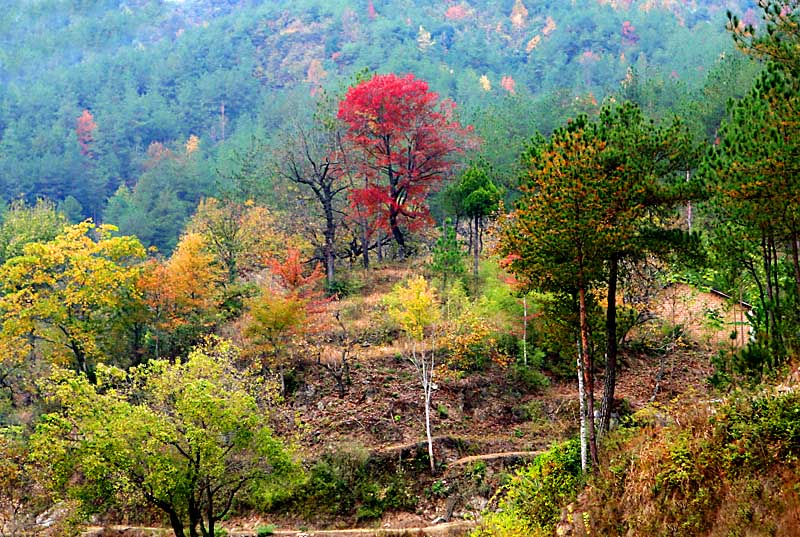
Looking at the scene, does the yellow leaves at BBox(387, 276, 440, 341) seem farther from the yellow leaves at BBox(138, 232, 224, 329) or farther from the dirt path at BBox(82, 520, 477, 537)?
the yellow leaves at BBox(138, 232, 224, 329)

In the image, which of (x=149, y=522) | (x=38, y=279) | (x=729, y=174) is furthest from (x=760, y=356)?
(x=38, y=279)

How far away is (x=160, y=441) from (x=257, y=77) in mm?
83243

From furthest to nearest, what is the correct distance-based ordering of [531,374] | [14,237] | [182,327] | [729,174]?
[14,237], [182,327], [531,374], [729,174]

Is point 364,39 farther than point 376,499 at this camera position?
Yes

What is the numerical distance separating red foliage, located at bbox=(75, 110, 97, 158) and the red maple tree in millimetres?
54490

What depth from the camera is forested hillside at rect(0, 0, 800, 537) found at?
1177 centimetres

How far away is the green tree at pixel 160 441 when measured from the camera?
14477 mm

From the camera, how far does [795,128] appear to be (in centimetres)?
1145

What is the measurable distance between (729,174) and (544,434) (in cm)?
1182

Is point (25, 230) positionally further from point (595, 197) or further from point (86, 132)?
point (86, 132)

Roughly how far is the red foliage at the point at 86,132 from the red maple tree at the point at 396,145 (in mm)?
54490

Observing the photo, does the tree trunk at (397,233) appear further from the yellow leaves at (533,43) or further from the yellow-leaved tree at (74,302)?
the yellow leaves at (533,43)

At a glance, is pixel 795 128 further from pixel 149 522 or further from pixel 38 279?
pixel 38 279

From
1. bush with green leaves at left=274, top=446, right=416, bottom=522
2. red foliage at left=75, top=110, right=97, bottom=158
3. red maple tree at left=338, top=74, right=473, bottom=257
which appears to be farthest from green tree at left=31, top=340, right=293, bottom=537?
red foliage at left=75, top=110, right=97, bottom=158
